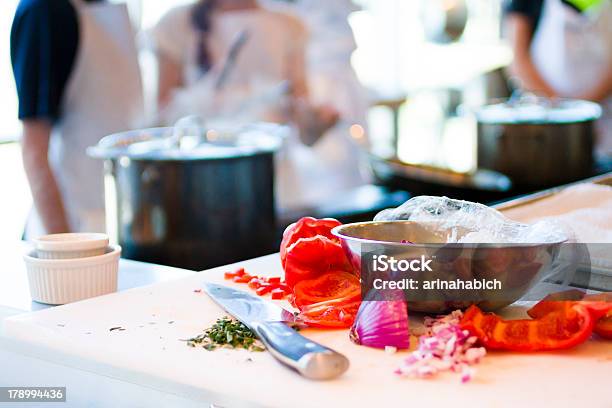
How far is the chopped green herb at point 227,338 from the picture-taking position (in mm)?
918

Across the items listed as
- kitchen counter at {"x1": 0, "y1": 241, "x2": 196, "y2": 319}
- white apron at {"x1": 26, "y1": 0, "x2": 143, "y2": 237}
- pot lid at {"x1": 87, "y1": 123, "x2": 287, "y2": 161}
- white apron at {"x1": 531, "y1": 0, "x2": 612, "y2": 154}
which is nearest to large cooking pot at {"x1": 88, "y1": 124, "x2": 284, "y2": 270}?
pot lid at {"x1": 87, "y1": 123, "x2": 287, "y2": 161}

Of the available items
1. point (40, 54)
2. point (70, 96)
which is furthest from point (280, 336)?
point (70, 96)

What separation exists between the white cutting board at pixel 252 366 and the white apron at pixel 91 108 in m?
1.84

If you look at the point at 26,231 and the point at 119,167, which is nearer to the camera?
the point at 119,167

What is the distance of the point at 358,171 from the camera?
430 centimetres

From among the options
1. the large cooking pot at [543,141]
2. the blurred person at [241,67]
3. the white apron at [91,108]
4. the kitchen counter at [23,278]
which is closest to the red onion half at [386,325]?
the kitchen counter at [23,278]

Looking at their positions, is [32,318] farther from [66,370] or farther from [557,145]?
[557,145]

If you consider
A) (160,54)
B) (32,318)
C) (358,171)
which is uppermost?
(160,54)

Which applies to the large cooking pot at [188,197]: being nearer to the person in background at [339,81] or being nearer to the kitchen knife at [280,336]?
the kitchen knife at [280,336]

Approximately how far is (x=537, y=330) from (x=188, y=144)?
5.36 ft

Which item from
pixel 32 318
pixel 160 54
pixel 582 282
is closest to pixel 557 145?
pixel 160 54

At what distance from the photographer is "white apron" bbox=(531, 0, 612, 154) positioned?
161 inches

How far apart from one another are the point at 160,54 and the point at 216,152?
115cm

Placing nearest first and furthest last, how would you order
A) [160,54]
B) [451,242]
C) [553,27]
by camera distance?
[451,242] < [160,54] < [553,27]
